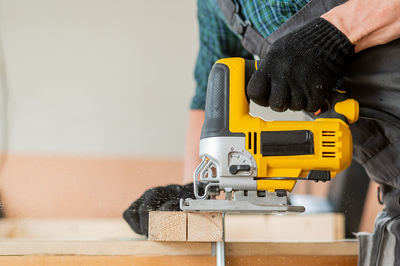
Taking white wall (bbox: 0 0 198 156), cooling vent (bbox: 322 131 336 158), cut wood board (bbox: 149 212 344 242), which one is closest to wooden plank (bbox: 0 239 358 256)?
cooling vent (bbox: 322 131 336 158)

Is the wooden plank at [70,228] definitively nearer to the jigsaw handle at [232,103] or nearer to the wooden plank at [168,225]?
the wooden plank at [168,225]

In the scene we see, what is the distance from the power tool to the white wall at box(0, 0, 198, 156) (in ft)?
8.31

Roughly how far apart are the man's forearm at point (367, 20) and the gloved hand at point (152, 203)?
536 mm

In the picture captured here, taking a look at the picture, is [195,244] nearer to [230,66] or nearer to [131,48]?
[230,66]

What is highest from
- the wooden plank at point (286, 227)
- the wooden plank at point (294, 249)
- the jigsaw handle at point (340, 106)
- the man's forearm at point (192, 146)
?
the jigsaw handle at point (340, 106)

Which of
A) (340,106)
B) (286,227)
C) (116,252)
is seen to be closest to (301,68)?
(340,106)

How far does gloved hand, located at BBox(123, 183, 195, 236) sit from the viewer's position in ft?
3.49

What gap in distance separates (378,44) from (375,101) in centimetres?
15

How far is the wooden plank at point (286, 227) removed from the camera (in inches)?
95.1

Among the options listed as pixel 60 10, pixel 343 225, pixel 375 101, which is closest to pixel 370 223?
pixel 343 225

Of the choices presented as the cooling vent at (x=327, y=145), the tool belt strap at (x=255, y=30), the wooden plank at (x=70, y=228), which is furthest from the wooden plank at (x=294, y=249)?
the wooden plank at (x=70, y=228)

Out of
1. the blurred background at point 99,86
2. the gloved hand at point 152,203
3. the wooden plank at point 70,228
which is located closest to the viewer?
the gloved hand at point 152,203

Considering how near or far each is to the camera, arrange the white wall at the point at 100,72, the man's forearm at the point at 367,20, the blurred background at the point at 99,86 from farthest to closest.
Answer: the white wall at the point at 100,72 < the blurred background at the point at 99,86 < the man's forearm at the point at 367,20

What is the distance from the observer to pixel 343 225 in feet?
8.17
